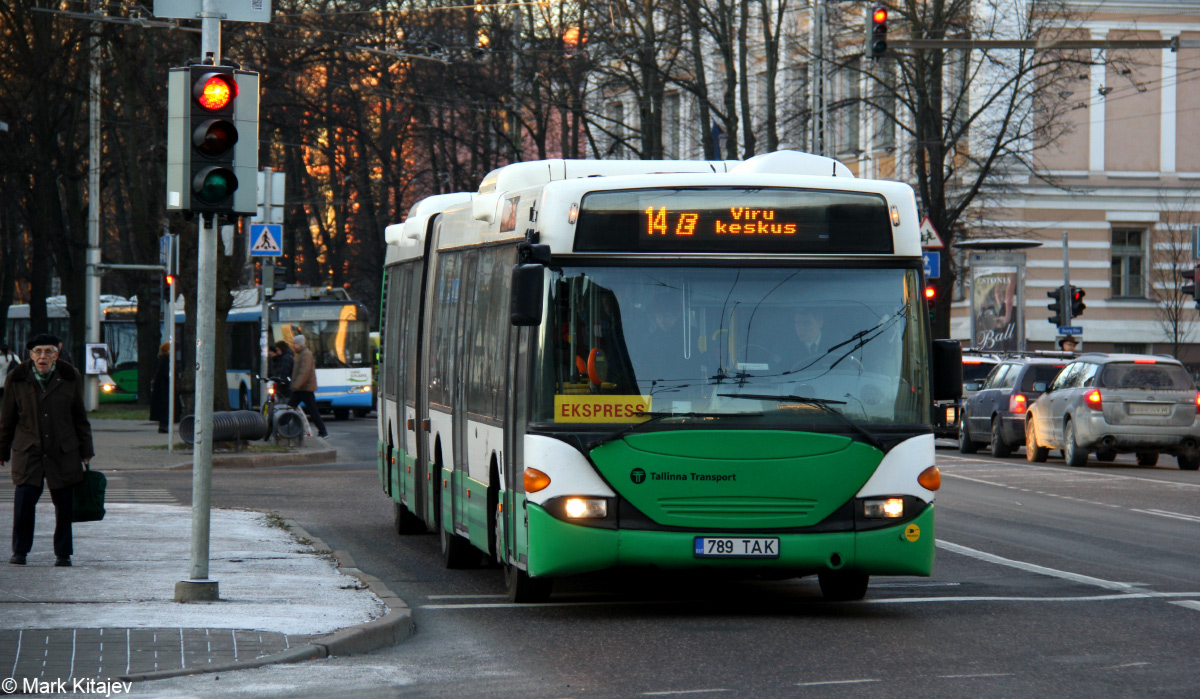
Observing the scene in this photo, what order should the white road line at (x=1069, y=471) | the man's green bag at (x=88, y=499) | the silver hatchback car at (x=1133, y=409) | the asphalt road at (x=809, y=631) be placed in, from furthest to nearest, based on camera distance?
the silver hatchback car at (x=1133, y=409) → the white road line at (x=1069, y=471) → the man's green bag at (x=88, y=499) → the asphalt road at (x=809, y=631)

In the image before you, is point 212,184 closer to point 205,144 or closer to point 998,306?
point 205,144

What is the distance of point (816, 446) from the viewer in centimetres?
1012

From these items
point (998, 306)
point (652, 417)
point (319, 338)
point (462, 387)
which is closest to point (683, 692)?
point (652, 417)

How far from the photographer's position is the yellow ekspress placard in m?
10.1

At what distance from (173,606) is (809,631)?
138 inches

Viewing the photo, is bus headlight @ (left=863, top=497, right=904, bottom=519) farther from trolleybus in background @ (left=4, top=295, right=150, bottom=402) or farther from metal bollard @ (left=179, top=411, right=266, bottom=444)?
trolleybus in background @ (left=4, top=295, right=150, bottom=402)

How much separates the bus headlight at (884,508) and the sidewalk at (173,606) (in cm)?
265

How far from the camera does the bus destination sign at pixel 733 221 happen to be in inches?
408

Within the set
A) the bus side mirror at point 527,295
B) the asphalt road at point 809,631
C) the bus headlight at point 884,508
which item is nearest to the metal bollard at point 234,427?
the asphalt road at point 809,631

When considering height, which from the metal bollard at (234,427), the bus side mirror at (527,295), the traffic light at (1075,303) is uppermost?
the traffic light at (1075,303)

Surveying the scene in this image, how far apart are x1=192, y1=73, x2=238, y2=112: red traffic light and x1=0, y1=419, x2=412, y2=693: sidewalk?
2.84 meters

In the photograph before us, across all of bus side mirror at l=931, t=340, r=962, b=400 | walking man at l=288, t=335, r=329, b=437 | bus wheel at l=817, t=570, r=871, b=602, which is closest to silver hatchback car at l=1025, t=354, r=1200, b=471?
walking man at l=288, t=335, r=329, b=437

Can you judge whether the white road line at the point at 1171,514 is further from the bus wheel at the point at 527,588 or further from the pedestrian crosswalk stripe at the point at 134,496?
the pedestrian crosswalk stripe at the point at 134,496

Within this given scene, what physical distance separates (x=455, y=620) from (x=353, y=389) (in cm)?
3580
